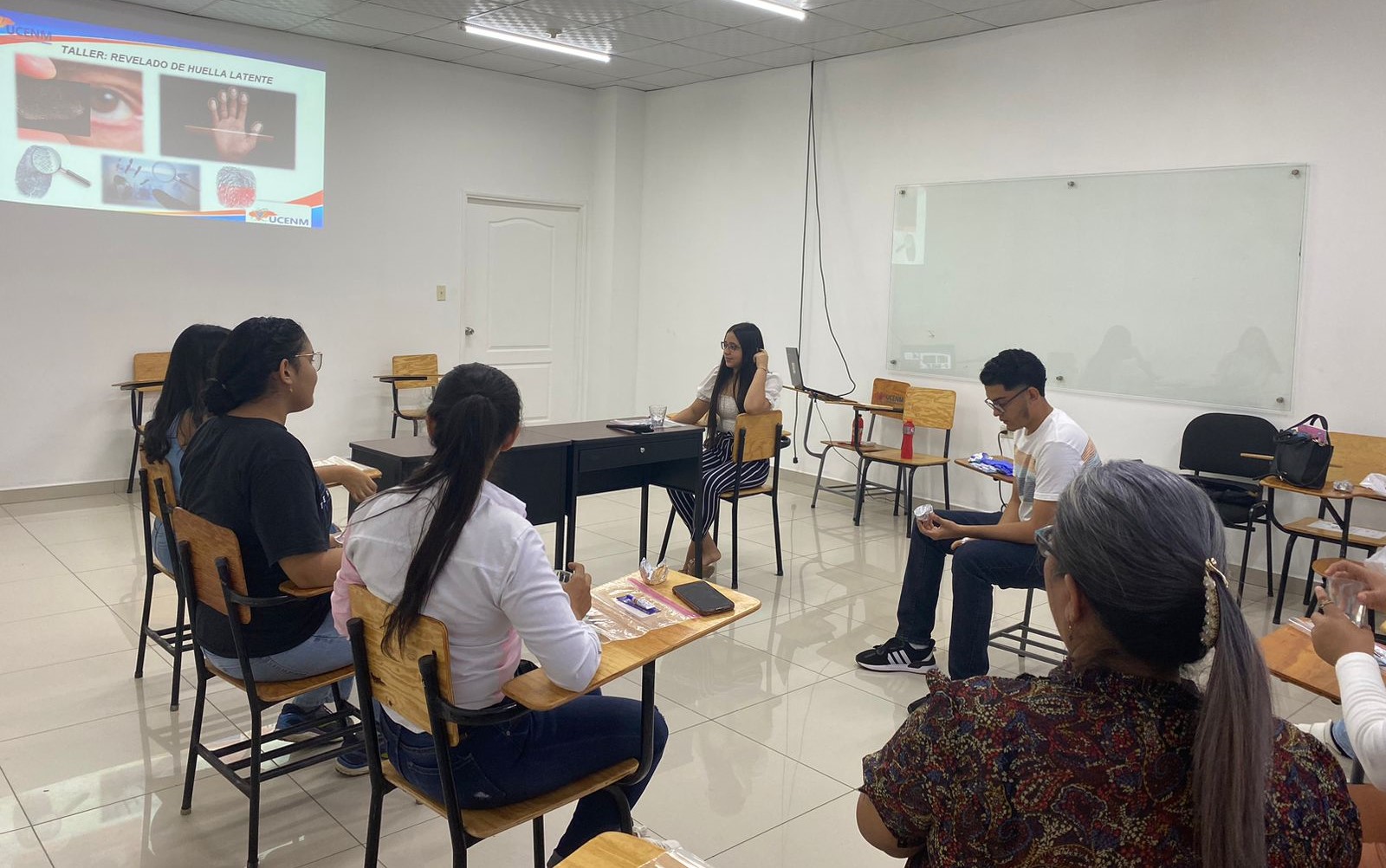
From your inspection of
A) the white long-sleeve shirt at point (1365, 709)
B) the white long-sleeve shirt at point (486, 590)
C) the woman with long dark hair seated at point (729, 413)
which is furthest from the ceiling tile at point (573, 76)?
the white long-sleeve shirt at point (1365, 709)

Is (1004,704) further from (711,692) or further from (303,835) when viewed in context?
(711,692)

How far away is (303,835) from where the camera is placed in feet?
8.30

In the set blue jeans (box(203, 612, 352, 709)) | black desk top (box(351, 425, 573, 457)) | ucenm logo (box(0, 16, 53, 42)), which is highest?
ucenm logo (box(0, 16, 53, 42))

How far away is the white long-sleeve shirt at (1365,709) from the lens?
150 centimetres

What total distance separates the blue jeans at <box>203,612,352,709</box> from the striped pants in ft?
7.74

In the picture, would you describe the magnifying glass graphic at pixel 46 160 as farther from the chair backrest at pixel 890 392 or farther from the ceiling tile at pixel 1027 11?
the ceiling tile at pixel 1027 11

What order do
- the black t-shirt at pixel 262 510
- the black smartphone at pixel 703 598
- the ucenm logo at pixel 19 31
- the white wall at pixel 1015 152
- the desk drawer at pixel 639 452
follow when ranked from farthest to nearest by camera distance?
the ucenm logo at pixel 19 31, the white wall at pixel 1015 152, the desk drawer at pixel 639 452, the black t-shirt at pixel 262 510, the black smartphone at pixel 703 598

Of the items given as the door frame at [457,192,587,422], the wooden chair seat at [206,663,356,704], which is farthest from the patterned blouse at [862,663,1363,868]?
the door frame at [457,192,587,422]

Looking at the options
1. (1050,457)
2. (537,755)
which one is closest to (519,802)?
(537,755)

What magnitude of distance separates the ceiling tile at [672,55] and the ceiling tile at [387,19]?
1.35m

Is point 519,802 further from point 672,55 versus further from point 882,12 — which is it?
point 672,55

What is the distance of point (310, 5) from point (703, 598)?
17.0ft

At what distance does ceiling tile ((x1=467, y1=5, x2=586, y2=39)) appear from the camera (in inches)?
234

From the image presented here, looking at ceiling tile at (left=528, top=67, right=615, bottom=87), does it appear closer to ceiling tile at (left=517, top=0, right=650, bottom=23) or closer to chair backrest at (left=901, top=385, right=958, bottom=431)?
ceiling tile at (left=517, top=0, right=650, bottom=23)
